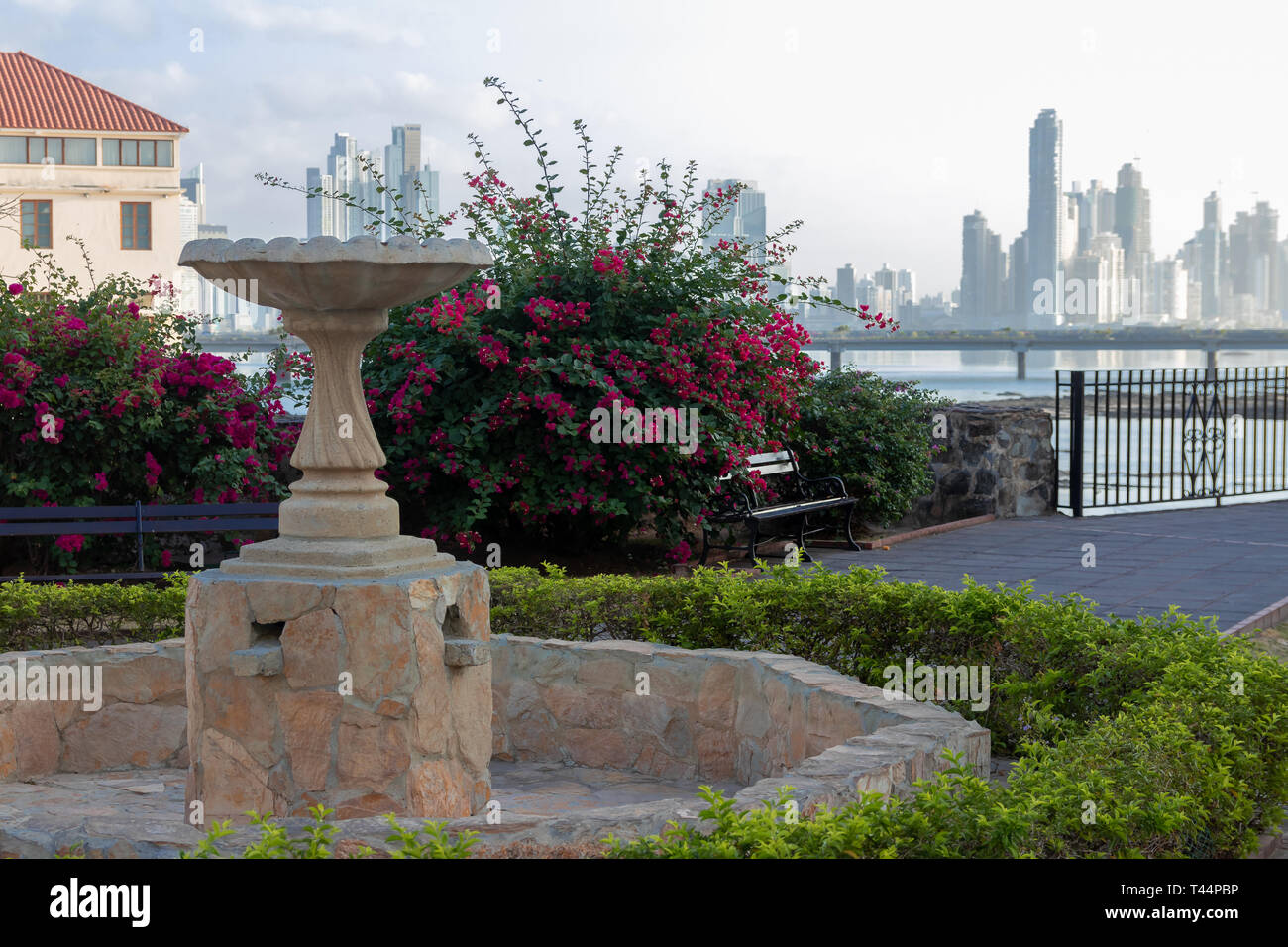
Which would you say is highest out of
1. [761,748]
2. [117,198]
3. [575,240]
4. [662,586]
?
[117,198]

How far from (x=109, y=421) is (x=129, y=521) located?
1159 mm

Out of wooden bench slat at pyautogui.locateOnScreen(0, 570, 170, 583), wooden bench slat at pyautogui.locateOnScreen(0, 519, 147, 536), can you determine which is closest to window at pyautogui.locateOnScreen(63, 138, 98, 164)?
wooden bench slat at pyautogui.locateOnScreen(0, 519, 147, 536)

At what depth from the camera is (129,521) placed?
7758 mm

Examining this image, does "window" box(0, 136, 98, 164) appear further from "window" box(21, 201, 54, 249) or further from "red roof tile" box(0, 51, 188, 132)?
"window" box(21, 201, 54, 249)

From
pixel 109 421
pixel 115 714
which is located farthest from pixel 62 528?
pixel 115 714

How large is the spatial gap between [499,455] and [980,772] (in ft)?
17.6

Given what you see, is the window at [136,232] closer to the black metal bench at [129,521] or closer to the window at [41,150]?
the window at [41,150]

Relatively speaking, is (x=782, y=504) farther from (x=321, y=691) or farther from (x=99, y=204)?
(x=99, y=204)

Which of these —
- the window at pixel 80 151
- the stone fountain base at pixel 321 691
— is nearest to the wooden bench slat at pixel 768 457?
the stone fountain base at pixel 321 691

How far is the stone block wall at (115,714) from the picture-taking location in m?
A: 5.32

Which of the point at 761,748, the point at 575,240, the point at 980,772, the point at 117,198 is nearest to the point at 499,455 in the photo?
the point at 575,240

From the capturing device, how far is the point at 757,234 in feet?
34.4

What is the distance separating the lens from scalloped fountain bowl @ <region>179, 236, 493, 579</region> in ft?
13.6

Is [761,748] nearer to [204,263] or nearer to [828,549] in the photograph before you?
[204,263]
